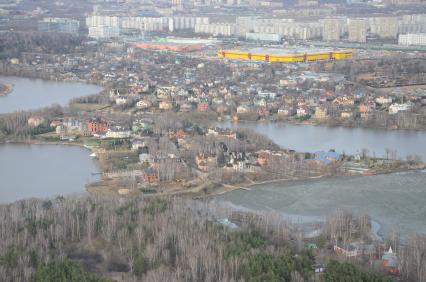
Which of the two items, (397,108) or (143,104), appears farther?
(143,104)

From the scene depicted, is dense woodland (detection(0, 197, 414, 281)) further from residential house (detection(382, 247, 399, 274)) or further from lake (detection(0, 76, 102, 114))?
lake (detection(0, 76, 102, 114))

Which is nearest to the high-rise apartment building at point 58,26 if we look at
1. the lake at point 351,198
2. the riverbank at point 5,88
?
the riverbank at point 5,88

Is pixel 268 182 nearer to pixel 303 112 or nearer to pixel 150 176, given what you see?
pixel 150 176

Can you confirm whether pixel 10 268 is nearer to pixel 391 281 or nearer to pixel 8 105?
pixel 391 281

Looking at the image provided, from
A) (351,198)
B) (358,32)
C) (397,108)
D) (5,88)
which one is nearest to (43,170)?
(351,198)

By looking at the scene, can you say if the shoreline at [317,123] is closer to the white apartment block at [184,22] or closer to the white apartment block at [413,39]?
the white apartment block at [413,39]

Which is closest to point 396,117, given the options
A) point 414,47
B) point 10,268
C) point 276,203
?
point 276,203

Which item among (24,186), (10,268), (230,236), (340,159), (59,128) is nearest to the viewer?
(10,268)
